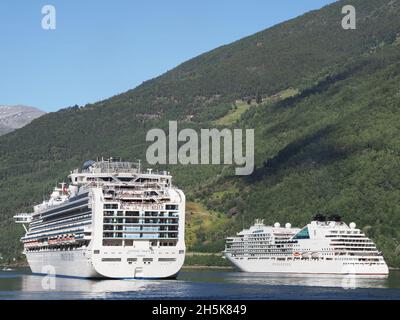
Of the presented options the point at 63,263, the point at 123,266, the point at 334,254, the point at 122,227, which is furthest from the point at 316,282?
the point at 334,254

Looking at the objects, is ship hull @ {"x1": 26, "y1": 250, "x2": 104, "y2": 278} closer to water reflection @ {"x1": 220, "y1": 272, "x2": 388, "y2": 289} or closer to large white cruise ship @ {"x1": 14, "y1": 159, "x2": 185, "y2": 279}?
large white cruise ship @ {"x1": 14, "y1": 159, "x2": 185, "y2": 279}

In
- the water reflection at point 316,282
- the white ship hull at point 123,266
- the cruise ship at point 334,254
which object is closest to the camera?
the white ship hull at point 123,266

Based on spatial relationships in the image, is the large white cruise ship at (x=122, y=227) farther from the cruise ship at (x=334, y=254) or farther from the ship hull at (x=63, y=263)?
the cruise ship at (x=334, y=254)

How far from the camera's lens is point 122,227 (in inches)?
4660

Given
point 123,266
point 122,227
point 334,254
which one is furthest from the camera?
point 334,254

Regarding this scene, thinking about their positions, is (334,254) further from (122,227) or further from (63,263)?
(122,227)

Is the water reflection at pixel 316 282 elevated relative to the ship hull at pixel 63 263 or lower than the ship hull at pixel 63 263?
lower

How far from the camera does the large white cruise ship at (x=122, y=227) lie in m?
116

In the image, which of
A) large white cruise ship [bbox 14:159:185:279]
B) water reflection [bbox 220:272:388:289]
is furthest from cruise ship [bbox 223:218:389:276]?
large white cruise ship [bbox 14:159:185:279]

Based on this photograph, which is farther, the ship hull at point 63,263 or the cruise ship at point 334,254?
the cruise ship at point 334,254

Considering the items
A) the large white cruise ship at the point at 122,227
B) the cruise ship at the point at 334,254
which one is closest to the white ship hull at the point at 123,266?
the large white cruise ship at the point at 122,227

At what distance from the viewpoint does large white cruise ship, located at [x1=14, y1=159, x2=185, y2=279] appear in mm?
116125
